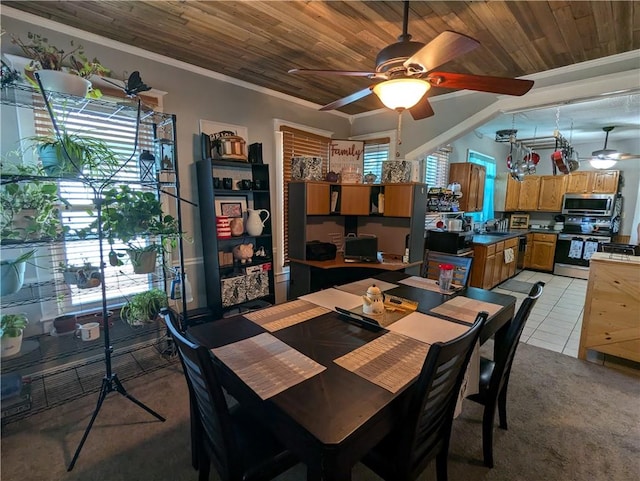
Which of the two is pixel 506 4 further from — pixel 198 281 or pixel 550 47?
pixel 198 281

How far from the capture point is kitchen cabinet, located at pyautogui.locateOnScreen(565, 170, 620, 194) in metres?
5.38

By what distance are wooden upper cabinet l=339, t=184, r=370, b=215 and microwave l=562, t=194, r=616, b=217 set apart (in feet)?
16.2

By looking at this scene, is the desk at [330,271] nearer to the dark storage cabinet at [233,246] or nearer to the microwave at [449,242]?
the dark storage cabinet at [233,246]

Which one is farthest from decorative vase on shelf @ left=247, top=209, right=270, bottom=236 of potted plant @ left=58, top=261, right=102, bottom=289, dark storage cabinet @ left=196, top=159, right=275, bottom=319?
→ potted plant @ left=58, top=261, right=102, bottom=289

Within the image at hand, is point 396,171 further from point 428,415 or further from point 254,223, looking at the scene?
point 428,415

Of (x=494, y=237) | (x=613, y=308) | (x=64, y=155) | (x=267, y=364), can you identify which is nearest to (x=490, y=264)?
(x=494, y=237)

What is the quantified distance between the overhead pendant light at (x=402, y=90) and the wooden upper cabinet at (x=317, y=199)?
1.61 metres

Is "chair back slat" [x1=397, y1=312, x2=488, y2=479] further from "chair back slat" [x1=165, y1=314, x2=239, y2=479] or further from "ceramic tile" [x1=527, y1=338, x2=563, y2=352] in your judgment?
"ceramic tile" [x1=527, y1=338, x2=563, y2=352]

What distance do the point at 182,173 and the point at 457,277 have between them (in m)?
2.74

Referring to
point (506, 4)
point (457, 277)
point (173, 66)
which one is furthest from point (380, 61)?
point (173, 66)

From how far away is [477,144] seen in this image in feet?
18.3

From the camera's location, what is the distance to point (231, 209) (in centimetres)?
311

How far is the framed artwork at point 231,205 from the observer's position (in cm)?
302

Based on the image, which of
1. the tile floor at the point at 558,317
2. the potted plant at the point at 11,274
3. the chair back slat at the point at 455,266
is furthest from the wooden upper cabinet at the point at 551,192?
the potted plant at the point at 11,274
